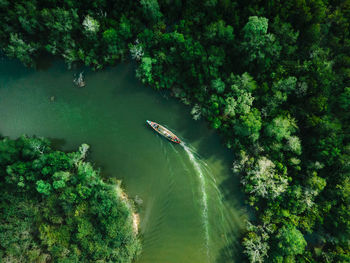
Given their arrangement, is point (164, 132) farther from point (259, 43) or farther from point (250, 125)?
point (259, 43)

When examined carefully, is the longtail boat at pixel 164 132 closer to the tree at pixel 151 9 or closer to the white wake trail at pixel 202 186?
the white wake trail at pixel 202 186

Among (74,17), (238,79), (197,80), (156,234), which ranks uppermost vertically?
(238,79)

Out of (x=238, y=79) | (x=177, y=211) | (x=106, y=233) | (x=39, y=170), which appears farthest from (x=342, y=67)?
(x=39, y=170)

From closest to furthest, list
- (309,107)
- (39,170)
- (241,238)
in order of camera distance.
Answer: (309,107) < (39,170) < (241,238)

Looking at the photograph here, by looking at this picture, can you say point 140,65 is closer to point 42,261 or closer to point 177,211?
point 177,211

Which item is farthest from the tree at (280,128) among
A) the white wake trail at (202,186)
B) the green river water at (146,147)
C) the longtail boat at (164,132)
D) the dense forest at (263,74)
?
the longtail boat at (164,132)

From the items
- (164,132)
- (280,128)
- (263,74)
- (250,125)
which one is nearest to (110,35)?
(164,132)
